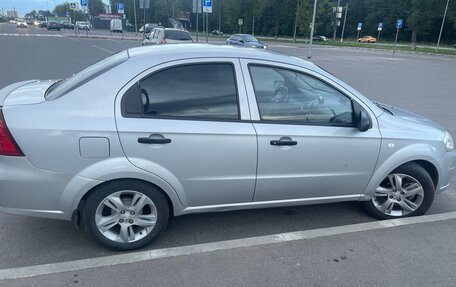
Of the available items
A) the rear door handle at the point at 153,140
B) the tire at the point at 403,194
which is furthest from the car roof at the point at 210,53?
the tire at the point at 403,194

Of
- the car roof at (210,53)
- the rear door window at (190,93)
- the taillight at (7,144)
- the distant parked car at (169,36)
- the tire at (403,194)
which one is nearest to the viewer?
the taillight at (7,144)

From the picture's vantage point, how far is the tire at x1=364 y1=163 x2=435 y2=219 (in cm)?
360

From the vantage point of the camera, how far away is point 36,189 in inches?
108

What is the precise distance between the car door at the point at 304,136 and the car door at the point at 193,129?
0.46 ft

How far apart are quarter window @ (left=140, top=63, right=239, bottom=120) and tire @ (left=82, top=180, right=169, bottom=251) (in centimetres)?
63

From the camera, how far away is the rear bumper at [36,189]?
2.69 m

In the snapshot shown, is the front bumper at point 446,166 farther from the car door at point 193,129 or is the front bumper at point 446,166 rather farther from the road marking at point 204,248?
the car door at point 193,129

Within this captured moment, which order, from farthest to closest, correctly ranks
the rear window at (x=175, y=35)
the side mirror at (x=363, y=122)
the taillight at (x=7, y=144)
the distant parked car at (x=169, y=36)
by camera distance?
the rear window at (x=175, y=35), the distant parked car at (x=169, y=36), the side mirror at (x=363, y=122), the taillight at (x=7, y=144)

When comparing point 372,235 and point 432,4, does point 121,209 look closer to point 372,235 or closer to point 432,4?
point 372,235

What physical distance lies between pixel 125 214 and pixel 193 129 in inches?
35.3

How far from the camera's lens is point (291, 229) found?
11.6 ft

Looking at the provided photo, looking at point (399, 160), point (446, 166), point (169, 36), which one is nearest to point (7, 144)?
point (399, 160)

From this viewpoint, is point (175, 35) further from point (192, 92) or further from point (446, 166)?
point (446, 166)

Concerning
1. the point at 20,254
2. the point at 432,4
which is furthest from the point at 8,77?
the point at 432,4
